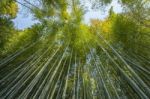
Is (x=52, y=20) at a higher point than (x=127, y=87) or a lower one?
higher

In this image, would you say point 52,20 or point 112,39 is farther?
point 52,20

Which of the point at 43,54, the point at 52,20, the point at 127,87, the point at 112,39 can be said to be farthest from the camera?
the point at 52,20

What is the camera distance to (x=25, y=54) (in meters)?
6.22

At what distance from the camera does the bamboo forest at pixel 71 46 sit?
5500mm

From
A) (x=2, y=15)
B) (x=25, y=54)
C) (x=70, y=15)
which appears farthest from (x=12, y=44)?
(x=70, y=15)

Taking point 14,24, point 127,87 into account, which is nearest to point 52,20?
point 14,24

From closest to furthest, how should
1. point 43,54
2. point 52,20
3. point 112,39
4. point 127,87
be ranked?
point 127,87
point 43,54
point 112,39
point 52,20

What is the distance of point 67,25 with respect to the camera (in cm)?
707

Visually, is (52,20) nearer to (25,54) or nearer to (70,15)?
(70,15)

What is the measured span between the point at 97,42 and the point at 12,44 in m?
2.00

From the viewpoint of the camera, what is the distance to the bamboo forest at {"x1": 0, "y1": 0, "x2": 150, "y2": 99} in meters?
5.50

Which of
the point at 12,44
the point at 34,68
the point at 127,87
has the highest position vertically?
the point at 12,44

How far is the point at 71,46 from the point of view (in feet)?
22.4

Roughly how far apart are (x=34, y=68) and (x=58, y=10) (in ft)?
7.03
